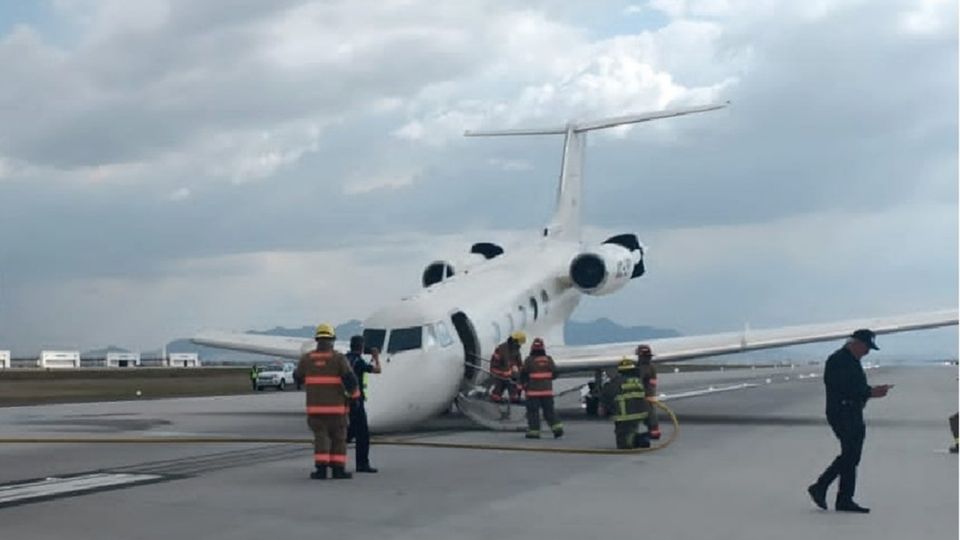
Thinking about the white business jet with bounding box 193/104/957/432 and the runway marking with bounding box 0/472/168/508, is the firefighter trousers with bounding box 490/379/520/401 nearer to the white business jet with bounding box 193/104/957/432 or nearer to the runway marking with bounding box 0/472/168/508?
the white business jet with bounding box 193/104/957/432

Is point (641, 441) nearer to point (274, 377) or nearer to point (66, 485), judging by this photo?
point (66, 485)

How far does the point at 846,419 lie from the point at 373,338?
12.2m

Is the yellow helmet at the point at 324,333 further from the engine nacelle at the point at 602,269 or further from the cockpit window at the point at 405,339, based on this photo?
the engine nacelle at the point at 602,269

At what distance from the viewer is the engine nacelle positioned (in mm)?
32281

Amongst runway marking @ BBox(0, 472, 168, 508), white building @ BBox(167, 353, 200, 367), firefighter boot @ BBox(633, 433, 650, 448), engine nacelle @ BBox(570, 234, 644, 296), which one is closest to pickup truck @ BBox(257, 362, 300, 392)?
engine nacelle @ BBox(570, 234, 644, 296)

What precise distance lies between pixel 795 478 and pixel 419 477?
15.6 feet

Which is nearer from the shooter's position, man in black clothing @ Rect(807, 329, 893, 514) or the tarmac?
the tarmac

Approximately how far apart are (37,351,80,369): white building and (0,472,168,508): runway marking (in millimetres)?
113263

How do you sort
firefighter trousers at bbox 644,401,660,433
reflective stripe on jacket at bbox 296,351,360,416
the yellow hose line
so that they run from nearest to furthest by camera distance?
reflective stripe on jacket at bbox 296,351,360,416
the yellow hose line
firefighter trousers at bbox 644,401,660,433

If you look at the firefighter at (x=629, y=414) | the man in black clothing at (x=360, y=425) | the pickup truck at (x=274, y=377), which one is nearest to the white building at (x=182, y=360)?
the pickup truck at (x=274, y=377)

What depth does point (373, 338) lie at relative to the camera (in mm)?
22844

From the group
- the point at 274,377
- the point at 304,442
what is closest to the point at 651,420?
the point at 304,442

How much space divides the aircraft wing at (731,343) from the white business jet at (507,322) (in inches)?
1.0

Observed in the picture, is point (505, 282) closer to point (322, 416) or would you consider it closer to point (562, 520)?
point (322, 416)
